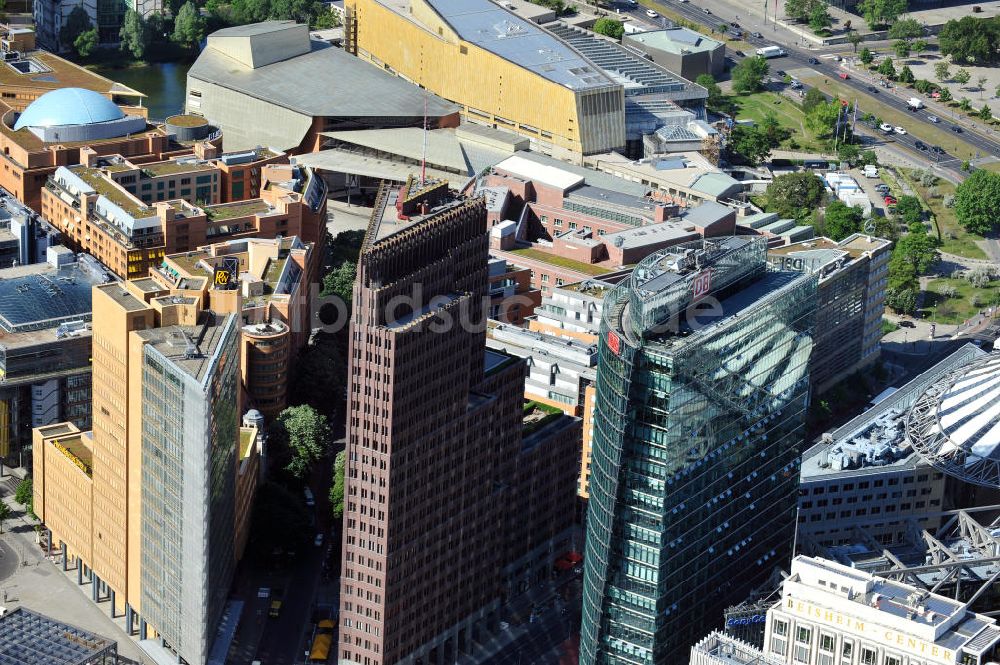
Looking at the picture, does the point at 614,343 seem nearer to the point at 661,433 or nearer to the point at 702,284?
the point at 661,433

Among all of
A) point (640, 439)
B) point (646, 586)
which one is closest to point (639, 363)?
point (640, 439)

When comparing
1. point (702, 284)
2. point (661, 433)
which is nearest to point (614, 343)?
point (661, 433)

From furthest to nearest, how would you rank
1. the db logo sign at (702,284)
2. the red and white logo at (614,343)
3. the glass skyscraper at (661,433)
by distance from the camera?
1. the db logo sign at (702,284)
2. the red and white logo at (614,343)
3. the glass skyscraper at (661,433)

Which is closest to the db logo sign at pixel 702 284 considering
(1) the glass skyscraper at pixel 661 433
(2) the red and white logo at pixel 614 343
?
(1) the glass skyscraper at pixel 661 433

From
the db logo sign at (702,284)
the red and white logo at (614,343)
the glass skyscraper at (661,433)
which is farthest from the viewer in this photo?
the db logo sign at (702,284)

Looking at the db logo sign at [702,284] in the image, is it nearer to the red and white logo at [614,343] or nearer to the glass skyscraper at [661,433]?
the glass skyscraper at [661,433]

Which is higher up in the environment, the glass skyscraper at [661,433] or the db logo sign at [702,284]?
the db logo sign at [702,284]

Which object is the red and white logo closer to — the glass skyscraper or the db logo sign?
the glass skyscraper

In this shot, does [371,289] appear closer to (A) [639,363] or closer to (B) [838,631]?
(A) [639,363]
